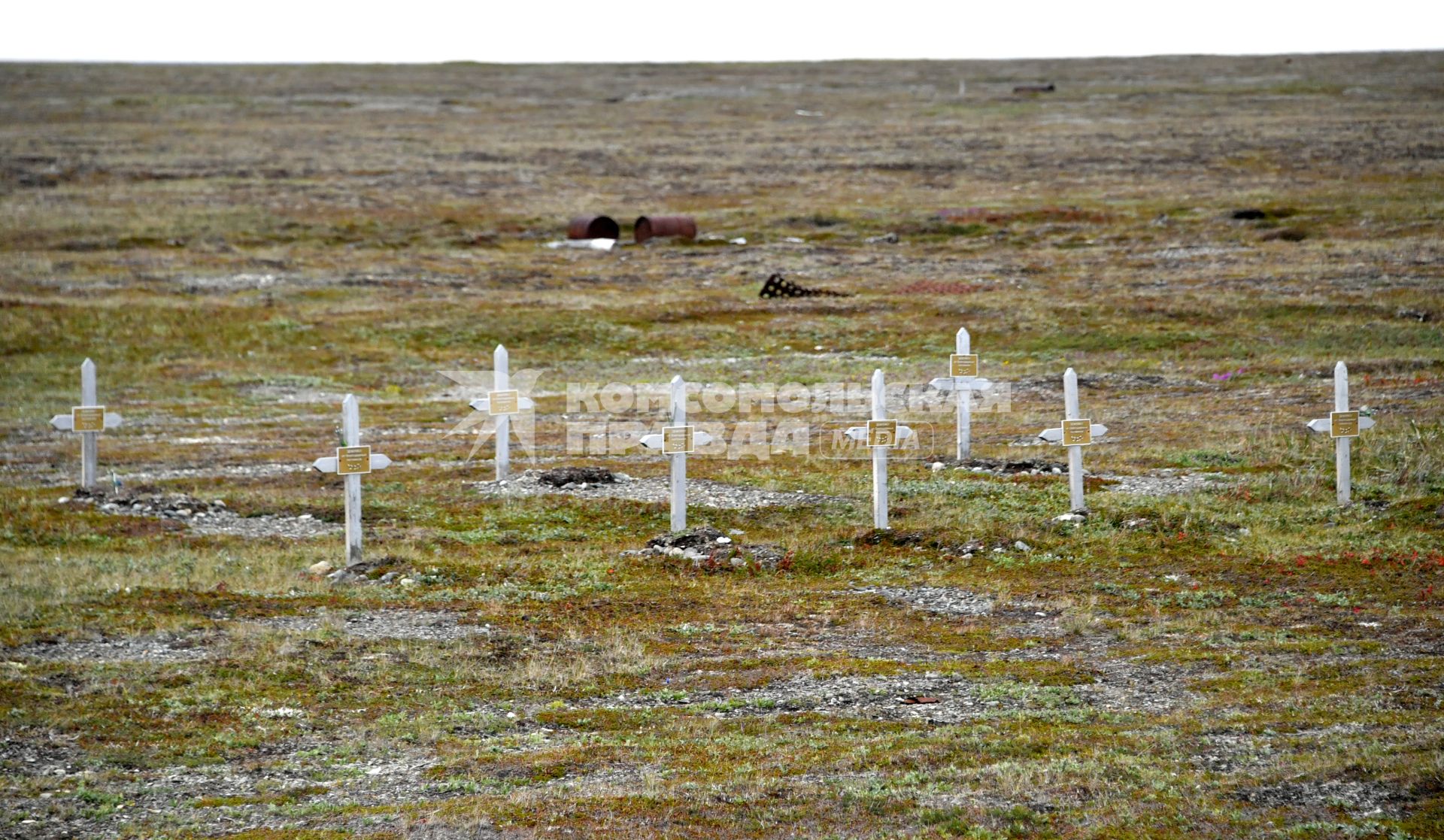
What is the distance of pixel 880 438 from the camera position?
18.4 meters

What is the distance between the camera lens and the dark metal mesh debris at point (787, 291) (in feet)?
144

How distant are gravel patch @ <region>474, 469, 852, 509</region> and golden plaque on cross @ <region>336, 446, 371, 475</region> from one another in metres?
4.61

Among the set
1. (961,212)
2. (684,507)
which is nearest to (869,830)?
(684,507)

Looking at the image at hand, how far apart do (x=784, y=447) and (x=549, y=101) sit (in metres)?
96.6

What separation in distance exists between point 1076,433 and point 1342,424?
3719 mm

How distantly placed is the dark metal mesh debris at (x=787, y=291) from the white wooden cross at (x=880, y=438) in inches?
999

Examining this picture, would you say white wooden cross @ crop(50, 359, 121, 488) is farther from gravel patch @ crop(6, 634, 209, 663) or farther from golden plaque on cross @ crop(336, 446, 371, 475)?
gravel patch @ crop(6, 634, 209, 663)

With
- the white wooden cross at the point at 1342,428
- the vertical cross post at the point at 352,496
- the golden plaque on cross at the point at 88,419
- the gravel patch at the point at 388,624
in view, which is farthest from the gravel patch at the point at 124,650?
the white wooden cross at the point at 1342,428

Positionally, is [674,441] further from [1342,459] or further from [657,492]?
[1342,459]

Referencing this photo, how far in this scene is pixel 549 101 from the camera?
116m

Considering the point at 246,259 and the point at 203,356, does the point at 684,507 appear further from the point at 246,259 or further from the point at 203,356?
the point at 246,259

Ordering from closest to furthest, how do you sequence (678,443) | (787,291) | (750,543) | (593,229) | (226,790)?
(226,790) < (678,443) < (750,543) < (787,291) < (593,229)

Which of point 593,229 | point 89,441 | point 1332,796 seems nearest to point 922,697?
point 1332,796

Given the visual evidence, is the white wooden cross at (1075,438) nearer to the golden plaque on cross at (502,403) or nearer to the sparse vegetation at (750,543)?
the sparse vegetation at (750,543)
